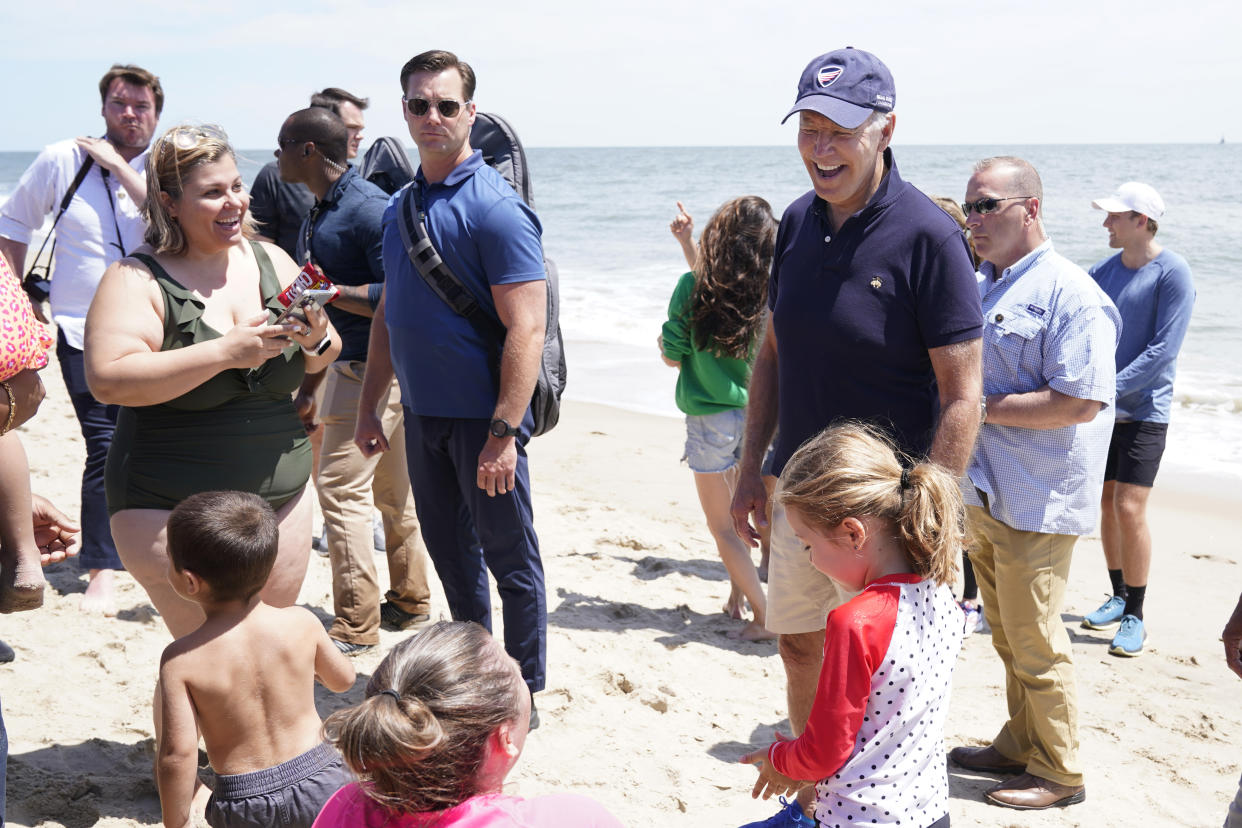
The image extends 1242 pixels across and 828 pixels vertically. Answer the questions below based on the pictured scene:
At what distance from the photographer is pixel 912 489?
223cm

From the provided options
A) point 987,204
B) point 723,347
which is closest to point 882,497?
point 987,204

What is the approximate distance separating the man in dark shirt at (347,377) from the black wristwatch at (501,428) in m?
1.13

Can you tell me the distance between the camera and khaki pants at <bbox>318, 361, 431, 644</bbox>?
4.46 metres

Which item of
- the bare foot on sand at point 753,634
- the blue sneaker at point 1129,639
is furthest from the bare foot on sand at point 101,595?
the blue sneaker at point 1129,639

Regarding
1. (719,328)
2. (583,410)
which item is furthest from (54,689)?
(583,410)

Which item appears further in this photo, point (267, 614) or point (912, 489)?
point (267, 614)

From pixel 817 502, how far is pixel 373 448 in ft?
7.61

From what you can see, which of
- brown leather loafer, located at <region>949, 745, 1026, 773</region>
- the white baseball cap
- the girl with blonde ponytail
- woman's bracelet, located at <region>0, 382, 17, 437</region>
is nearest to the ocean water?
woman's bracelet, located at <region>0, 382, 17, 437</region>

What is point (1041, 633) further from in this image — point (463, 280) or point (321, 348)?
point (321, 348)

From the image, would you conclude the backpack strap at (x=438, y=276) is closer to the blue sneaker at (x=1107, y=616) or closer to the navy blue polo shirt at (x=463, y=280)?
the navy blue polo shirt at (x=463, y=280)

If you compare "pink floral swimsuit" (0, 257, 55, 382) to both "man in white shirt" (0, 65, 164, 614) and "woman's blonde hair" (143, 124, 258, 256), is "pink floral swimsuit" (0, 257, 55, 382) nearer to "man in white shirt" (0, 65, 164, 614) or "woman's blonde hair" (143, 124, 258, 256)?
"woman's blonde hair" (143, 124, 258, 256)

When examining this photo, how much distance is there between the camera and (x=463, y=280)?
3561 mm

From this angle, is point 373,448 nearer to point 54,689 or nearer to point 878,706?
point 54,689

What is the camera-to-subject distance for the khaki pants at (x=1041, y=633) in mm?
3383
